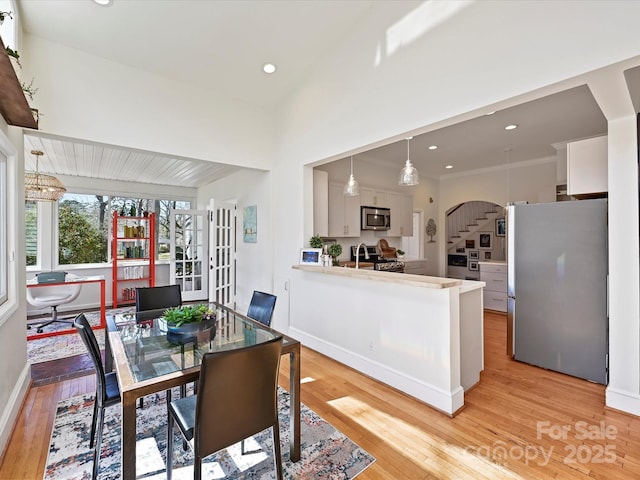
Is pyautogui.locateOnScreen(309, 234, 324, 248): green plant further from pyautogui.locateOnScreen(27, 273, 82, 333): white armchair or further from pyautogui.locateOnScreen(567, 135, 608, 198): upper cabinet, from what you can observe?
pyautogui.locateOnScreen(27, 273, 82, 333): white armchair

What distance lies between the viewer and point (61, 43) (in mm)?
3002

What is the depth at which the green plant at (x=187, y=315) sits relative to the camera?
2057 millimetres

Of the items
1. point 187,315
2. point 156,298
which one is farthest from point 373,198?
point 187,315

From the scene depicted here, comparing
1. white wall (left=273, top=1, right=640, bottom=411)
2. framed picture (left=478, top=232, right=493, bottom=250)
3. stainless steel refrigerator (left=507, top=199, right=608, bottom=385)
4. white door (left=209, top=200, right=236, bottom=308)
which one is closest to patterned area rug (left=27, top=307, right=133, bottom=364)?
white door (left=209, top=200, right=236, bottom=308)

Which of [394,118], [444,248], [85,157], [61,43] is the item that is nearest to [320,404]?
[394,118]

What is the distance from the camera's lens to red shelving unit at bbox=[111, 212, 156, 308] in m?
6.34

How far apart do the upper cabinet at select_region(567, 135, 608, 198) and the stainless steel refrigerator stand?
0.16 m

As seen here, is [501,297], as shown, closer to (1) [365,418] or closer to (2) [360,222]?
(2) [360,222]

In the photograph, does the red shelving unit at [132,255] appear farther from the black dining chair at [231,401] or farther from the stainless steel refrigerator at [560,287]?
the stainless steel refrigerator at [560,287]

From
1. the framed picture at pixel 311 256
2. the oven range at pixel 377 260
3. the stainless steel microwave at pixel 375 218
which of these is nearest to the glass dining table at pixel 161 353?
the framed picture at pixel 311 256

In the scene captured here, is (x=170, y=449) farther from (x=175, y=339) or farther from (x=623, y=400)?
(x=623, y=400)

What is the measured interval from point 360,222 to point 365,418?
12.1 feet

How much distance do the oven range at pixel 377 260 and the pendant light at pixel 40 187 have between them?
479 centimetres

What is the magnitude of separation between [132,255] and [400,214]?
18.9ft
